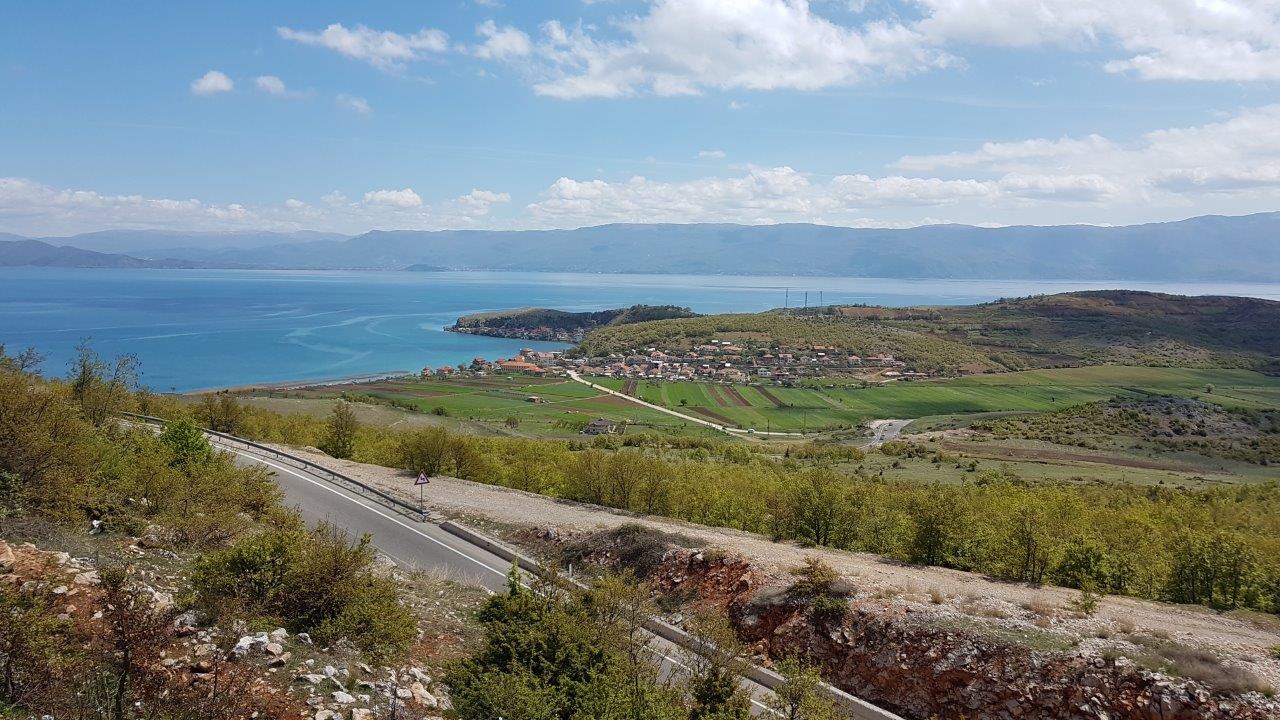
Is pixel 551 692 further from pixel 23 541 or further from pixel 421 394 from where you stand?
pixel 421 394

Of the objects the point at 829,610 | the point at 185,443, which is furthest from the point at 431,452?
the point at 829,610

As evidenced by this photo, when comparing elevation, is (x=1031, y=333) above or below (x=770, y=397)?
above

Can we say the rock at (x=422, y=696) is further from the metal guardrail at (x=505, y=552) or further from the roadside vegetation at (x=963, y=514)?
the roadside vegetation at (x=963, y=514)

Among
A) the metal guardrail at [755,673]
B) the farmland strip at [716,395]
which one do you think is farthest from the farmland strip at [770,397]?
the metal guardrail at [755,673]

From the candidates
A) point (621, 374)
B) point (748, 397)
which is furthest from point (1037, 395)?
point (621, 374)

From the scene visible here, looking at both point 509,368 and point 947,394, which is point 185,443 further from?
point 509,368

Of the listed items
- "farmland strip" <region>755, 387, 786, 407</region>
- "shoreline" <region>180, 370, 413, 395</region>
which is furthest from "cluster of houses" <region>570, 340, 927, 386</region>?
"shoreline" <region>180, 370, 413, 395</region>

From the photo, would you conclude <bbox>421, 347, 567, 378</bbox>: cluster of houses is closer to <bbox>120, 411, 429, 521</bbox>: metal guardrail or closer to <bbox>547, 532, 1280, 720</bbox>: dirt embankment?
<bbox>120, 411, 429, 521</bbox>: metal guardrail
